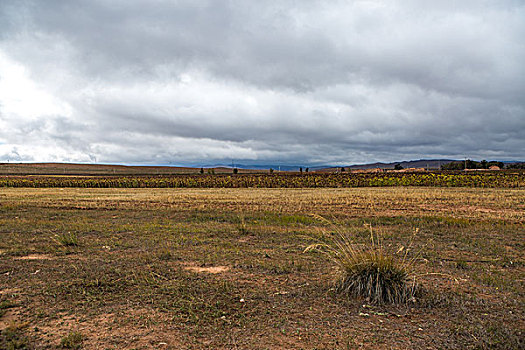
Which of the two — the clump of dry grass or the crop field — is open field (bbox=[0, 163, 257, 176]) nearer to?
the crop field

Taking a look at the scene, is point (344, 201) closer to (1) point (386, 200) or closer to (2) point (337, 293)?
(1) point (386, 200)

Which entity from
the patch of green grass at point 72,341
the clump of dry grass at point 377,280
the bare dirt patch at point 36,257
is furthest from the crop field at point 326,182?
the patch of green grass at point 72,341

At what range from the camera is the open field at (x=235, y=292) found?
15.5 feet

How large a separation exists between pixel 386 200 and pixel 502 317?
1814 cm

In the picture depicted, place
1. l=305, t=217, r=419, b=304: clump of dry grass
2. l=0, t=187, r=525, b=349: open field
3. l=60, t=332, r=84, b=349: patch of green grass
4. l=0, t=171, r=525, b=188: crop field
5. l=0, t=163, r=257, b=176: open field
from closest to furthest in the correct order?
l=60, t=332, r=84, b=349: patch of green grass < l=0, t=187, r=525, b=349: open field < l=305, t=217, r=419, b=304: clump of dry grass < l=0, t=171, r=525, b=188: crop field < l=0, t=163, r=257, b=176: open field

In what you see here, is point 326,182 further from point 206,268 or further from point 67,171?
point 67,171

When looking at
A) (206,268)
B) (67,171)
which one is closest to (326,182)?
(206,268)

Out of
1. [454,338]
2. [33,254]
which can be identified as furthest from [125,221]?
[454,338]

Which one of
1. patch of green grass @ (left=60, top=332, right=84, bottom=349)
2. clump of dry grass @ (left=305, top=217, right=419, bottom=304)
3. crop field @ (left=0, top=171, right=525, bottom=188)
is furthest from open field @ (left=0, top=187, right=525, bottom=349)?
crop field @ (left=0, top=171, right=525, bottom=188)

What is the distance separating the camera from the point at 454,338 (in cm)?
468

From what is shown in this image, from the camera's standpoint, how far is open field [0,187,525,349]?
472 centimetres

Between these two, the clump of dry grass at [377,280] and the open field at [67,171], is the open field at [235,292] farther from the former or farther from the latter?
the open field at [67,171]

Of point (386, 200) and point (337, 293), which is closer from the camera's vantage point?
point (337, 293)

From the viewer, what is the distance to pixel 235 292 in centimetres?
643
